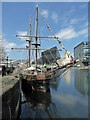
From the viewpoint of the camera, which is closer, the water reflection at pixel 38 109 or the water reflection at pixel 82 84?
the water reflection at pixel 38 109

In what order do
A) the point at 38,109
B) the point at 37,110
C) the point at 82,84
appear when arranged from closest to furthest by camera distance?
the point at 37,110, the point at 38,109, the point at 82,84

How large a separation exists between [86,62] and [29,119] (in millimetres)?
120979

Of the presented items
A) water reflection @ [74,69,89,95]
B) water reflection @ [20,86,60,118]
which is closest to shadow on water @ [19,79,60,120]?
water reflection @ [20,86,60,118]

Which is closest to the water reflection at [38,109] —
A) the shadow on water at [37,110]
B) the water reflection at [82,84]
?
the shadow on water at [37,110]

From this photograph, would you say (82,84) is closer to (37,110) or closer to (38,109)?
(38,109)

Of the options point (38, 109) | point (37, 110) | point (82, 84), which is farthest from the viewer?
point (82, 84)

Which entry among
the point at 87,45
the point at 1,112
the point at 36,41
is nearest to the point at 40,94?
the point at 1,112

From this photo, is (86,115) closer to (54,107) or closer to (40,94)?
(54,107)

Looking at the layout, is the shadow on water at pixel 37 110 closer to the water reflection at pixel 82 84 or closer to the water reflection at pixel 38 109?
the water reflection at pixel 38 109

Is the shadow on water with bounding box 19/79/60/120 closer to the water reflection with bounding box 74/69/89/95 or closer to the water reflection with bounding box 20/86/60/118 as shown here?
the water reflection with bounding box 20/86/60/118

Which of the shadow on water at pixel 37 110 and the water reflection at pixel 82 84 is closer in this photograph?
the shadow on water at pixel 37 110

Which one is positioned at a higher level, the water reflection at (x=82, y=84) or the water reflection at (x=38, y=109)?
the water reflection at (x=38, y=109)

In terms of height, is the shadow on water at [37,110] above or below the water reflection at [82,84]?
above

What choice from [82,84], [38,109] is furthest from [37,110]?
[82,84]
